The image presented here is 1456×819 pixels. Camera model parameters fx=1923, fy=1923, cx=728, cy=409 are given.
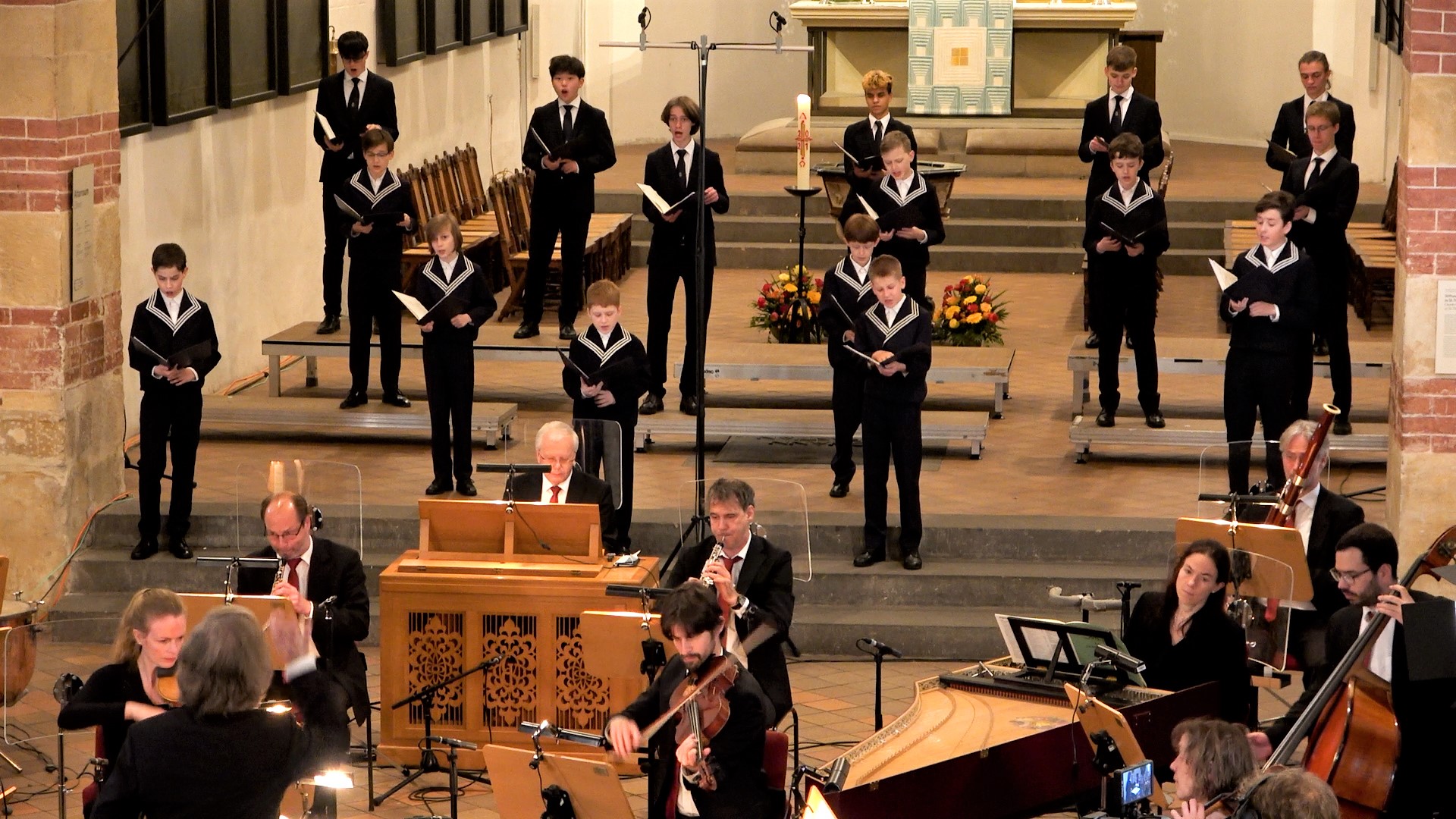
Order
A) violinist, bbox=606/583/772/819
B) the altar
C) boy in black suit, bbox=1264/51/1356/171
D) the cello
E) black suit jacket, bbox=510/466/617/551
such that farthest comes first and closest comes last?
the altar → boy in black suit, bbox=1264/51/1356/171 → black suit jacket, bbox=510/466/617/551 → the cello → violinist, bbox=606/583/772/819

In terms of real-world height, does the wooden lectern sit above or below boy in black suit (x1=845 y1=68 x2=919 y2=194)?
below

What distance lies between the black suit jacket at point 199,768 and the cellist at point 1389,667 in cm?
282

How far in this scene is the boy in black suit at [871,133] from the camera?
1201 cm

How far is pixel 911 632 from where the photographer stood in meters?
8.75

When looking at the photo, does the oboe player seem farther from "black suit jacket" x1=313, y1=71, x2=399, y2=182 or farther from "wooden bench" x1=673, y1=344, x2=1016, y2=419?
"black suit jacket" x1=313, y1=71, x2=399, y2=182

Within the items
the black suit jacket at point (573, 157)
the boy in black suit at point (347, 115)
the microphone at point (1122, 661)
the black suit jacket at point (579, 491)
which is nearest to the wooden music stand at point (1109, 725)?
the microphone at point (1122, 661)

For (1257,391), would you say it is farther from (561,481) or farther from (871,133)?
(871,133)

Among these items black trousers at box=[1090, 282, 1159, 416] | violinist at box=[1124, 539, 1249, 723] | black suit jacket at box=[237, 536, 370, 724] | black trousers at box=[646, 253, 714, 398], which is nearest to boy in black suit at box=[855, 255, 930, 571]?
black trousers at box=[646, 253, 714, 398]

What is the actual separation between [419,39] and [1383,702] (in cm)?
1142

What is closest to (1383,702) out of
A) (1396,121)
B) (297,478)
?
(297,478)

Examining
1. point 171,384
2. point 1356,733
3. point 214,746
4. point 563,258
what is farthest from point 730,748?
point 563,258

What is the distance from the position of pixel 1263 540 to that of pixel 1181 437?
11.4ft

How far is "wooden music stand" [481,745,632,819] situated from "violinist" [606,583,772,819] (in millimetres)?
207

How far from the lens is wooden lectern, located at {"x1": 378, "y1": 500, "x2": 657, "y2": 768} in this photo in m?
7.57
